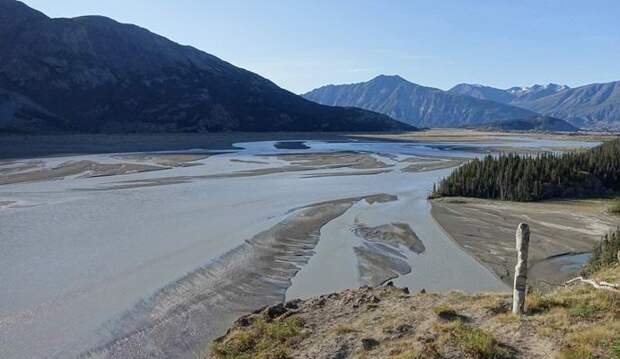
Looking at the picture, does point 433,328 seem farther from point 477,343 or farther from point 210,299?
point 210,299

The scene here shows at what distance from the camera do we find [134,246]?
27203mm

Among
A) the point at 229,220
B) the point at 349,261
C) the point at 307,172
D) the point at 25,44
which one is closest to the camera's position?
the point at 349,261

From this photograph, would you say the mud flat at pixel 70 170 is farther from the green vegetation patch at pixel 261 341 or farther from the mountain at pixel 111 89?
the mountain at pixel 111 89

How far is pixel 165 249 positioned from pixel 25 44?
6298 inches

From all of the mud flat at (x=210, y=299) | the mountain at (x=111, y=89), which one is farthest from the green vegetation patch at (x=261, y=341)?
the mountain at (x=111, y=89)

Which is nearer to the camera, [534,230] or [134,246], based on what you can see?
[134,246]

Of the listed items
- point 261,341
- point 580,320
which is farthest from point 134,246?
point 580,320

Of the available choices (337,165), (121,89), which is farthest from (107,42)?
(337,165)

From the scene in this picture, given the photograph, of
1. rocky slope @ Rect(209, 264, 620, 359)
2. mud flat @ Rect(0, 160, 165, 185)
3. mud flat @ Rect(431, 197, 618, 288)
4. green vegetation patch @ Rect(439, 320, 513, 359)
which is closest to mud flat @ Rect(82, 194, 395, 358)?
rocky slope @ Rect(209, 264, 620, 359)

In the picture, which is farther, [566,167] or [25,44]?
[25,44]

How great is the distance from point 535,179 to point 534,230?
14916 mm

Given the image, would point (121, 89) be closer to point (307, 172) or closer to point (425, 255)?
point (307, 172)

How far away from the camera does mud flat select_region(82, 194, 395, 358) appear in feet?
52.1

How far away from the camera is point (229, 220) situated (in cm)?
3425
